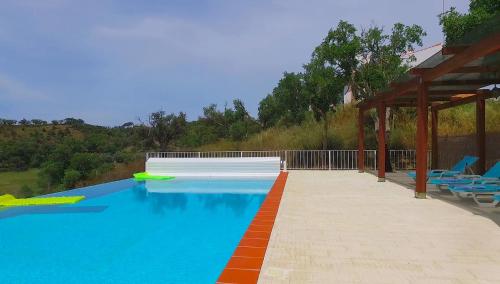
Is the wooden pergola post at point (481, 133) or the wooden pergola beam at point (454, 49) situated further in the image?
the wooden pergola post at point (481, 133)

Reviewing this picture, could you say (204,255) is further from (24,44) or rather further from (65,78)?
(65,78)

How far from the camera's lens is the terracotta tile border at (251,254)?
3660 mm

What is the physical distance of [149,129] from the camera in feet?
82.3

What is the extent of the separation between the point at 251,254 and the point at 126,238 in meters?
2.94

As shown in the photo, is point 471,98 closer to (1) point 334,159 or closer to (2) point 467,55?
(2) point 467,55

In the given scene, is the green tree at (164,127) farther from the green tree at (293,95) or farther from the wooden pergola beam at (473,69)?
the wooden pergola beam at (473,69)

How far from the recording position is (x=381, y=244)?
480 centimetres

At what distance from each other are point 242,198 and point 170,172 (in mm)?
7149

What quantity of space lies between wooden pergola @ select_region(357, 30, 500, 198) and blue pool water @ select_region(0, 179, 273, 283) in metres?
4.10

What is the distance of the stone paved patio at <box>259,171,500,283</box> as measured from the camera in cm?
374

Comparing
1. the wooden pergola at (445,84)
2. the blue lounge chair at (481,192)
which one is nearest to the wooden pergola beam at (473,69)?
the wooden pergola at (445,84)

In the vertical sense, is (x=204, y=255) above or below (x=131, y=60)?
below

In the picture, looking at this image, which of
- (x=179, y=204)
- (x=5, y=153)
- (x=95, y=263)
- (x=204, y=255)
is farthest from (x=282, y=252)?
(x=5, y=153)

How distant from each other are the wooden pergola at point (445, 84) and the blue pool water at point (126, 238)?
161 inches
